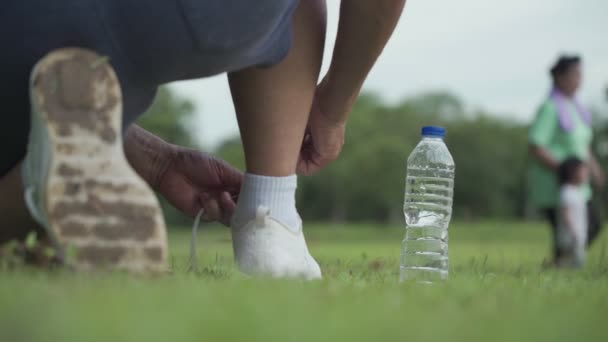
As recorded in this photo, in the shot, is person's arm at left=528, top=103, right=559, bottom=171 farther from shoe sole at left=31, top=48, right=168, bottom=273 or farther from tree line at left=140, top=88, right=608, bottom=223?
tree line at left=140, top=88, right=608, bottom=223

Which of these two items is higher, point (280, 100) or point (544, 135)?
point (544, 135)

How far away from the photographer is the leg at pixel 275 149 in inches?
105

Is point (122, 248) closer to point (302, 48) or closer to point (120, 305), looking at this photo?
point (120, 305)

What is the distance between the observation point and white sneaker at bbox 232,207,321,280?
8.66 ft

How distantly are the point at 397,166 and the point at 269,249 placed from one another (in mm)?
42921

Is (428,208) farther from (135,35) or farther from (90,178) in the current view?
(90,178)

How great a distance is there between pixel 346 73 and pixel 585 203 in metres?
5.54

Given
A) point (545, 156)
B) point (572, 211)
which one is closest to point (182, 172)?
point (545, 156)

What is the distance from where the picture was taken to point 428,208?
16.2 feet

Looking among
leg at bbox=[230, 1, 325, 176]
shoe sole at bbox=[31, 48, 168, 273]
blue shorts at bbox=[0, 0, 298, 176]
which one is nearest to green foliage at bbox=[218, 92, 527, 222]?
leg at bbox=[230, 1, 325, 176]

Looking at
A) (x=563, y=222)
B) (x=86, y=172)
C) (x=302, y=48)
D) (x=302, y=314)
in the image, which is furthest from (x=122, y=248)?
(x=563, y=222)

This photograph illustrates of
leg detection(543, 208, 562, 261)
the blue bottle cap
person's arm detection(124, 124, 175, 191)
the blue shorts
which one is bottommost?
leg detection(543, 208, 562, 261)

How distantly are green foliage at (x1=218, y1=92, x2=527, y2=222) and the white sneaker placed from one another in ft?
127

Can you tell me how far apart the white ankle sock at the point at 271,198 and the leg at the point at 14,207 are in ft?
2.26
